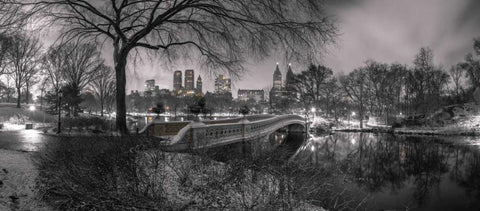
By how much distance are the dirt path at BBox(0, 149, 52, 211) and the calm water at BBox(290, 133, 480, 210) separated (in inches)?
254

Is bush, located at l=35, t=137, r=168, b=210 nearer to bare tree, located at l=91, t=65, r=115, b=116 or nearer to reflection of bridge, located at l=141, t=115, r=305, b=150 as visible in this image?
reflection of bridge, located at l=141, t=115, r=305, b=150

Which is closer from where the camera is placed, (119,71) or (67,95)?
(119,71)

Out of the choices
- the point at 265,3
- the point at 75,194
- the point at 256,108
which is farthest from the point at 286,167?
the point at 256,108

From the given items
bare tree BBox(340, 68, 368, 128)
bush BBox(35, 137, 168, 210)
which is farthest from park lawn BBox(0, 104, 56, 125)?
bare tree BBox(340, 68, 368, 128)

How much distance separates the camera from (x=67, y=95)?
2936cm

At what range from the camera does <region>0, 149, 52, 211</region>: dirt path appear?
4465 millimetres

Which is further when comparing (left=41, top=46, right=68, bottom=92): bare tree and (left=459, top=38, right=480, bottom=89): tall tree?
(left=459, top=38, right=480, bottom=89): tall tree

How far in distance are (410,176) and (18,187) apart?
21598 millimetres

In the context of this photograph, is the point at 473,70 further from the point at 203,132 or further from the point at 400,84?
the point at 203,132

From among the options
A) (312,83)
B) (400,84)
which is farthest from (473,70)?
(312,83)

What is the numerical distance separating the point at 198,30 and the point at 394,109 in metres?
66.7

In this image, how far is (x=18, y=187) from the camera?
516 cm

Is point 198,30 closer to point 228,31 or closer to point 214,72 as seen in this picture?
point 214,72

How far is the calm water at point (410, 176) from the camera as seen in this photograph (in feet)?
41.0
